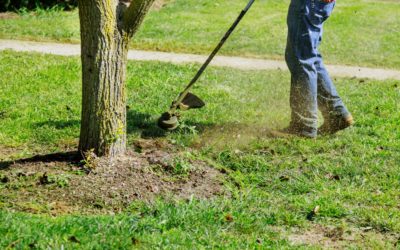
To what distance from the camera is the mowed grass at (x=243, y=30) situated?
9.37 m

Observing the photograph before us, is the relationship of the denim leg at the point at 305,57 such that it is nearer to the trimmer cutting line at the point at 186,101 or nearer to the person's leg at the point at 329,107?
the person's leg at the point at 329,107

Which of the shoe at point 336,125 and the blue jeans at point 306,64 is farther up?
the blue jeans at point 306,64

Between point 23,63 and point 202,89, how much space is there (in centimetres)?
200

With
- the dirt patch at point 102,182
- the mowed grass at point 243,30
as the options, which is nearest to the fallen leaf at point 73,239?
the dirt patch at point 102,182

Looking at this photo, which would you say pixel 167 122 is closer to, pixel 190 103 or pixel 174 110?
pixel 174 110

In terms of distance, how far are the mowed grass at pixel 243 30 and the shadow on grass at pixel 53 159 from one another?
4.15 m

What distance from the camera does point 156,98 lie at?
7.18 m

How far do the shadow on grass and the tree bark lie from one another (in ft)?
0.30

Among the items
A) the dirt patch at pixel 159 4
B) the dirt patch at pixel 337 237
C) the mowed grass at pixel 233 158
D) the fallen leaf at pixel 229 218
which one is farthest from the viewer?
the dirt patch at pixel 159 4

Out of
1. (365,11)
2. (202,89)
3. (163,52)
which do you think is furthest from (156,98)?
(365,11)

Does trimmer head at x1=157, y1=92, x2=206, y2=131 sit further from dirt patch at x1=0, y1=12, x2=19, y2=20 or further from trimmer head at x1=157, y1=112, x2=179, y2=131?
dirt patch at x1=0, y1=12, x2=19, y2=20

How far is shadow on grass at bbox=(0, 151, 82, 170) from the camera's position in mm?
5207

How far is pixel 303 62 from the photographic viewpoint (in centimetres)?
612

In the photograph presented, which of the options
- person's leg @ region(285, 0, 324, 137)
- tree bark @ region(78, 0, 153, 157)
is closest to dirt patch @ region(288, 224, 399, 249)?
tree bark @ region(78, 0, 153, 157)
